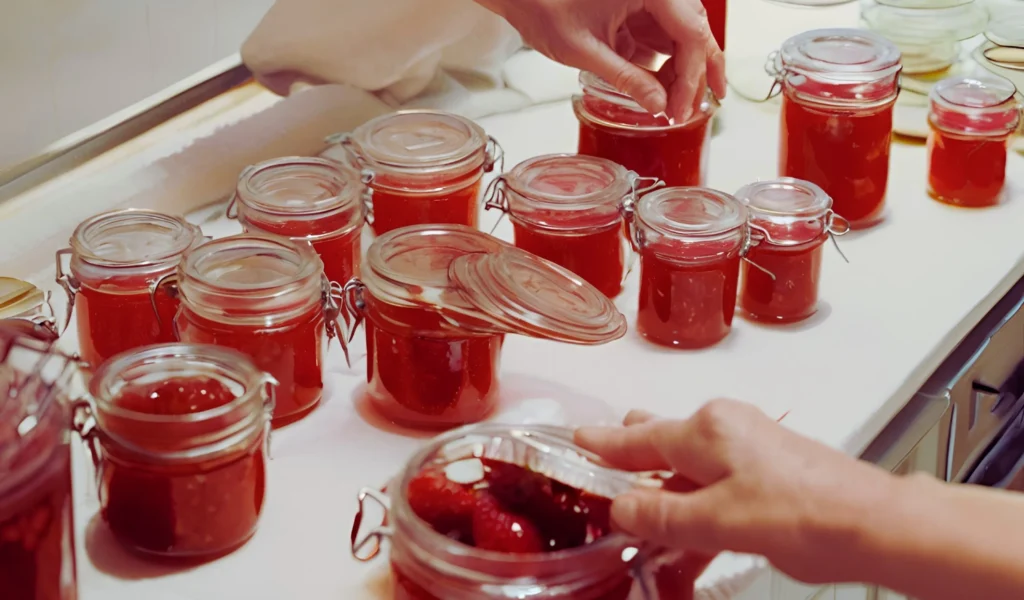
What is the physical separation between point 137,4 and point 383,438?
25.7 inches

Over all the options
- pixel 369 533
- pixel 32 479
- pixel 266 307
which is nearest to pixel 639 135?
pixel 266 307

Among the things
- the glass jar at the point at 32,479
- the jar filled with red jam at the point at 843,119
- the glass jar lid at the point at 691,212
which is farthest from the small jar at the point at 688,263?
the glass jar at the point at 32,479

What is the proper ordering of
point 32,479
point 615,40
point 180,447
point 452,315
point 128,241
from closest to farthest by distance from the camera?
point 32,479 → point 180,447 → point 452,315 → point 128,241 → point 615,40

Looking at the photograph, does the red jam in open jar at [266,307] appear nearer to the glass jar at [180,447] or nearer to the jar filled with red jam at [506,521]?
the glass jar at [180,447]

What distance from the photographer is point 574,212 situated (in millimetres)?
1115

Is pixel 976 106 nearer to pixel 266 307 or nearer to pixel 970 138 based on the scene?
pixel 970 138

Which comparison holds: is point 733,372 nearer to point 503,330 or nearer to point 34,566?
point 503,330

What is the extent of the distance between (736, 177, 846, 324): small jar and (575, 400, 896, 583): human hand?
44cm

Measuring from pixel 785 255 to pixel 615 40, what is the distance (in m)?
0.28

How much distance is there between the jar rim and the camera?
0.99 metres

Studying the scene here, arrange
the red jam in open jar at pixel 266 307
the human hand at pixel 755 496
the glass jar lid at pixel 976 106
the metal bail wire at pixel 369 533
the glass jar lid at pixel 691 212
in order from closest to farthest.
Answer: the human hand at pixel 755 496 < the metal bail wire at pixel 369 533 < the red jam in open jar at pixel 266 307 < the glass jar lid at pixel 691 212 < the glass jar lid at pixel 976 106

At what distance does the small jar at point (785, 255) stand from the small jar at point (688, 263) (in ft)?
0.13

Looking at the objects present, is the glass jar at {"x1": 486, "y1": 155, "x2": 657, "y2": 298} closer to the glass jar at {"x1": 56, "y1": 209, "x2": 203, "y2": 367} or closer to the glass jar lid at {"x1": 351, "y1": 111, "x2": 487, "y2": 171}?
the glass jar lid at {"x1": 351, "y1": 111, "x2": 487, "y2": 171}

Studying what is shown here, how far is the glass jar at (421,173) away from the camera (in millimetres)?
1148
